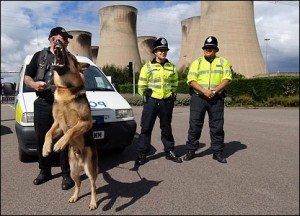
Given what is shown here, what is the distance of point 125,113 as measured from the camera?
5.28 m

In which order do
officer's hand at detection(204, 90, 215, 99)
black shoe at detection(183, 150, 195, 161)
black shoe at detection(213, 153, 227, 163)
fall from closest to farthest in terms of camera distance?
officer's hand at detection(204, 90, 215, 99)
black shoe at detection(213, 153, 227, 163)
black shoe at detection(183, 150, 195, 161)

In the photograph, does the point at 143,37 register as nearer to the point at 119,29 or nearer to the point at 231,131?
the point at 119,29

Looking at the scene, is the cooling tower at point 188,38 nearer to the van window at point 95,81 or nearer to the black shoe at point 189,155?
the van window at point 95,81

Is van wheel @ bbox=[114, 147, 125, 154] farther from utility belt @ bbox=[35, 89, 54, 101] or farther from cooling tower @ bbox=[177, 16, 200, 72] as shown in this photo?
cooling tower @ bbox=[177, 16, 200, 72]

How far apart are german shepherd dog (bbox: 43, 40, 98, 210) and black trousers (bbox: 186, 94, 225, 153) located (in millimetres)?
2527

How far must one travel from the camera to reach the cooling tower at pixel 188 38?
Answer: 176 ft

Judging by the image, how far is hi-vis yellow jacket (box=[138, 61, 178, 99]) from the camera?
5250 mm

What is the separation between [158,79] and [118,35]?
42987mm

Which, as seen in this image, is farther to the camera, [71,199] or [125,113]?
[125,113]

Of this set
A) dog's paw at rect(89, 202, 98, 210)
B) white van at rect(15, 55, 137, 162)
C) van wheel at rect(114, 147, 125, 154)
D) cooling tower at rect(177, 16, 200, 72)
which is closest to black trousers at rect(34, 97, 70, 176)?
white van at rect(15, 55, 137, 162)

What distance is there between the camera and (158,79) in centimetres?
526

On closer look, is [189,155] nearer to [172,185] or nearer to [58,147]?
[172,185]

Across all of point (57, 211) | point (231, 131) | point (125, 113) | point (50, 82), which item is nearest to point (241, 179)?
point (125, 113)

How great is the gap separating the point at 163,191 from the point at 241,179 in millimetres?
1128
